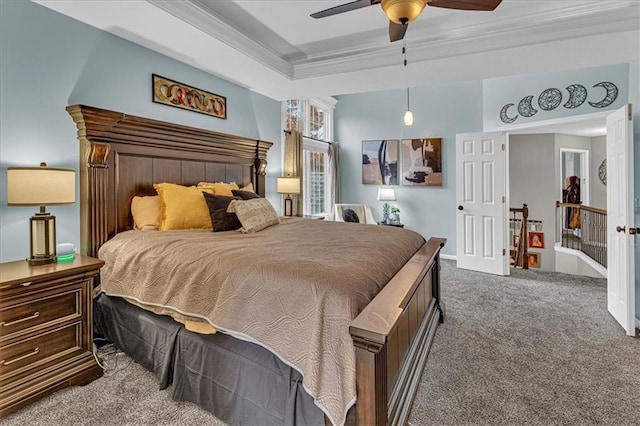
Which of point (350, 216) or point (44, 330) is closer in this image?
point (44, 330)

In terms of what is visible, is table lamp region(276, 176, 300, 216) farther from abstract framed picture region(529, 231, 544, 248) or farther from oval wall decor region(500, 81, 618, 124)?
abstract framed picture region(529, 231, 544, 248)

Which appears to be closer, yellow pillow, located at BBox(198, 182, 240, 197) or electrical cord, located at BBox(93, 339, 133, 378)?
electrical cord, located at BBox(93, 339, 133, 378)

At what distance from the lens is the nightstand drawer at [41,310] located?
1871 mm

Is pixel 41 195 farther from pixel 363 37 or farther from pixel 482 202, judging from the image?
pixel 482 202

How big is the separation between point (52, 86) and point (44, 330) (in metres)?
1.74

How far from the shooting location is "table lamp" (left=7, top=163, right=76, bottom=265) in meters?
2.01

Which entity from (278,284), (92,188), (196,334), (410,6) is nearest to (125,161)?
(92,188)

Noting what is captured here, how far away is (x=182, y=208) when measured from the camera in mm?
2918

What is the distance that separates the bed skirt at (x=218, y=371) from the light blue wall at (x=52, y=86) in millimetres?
931

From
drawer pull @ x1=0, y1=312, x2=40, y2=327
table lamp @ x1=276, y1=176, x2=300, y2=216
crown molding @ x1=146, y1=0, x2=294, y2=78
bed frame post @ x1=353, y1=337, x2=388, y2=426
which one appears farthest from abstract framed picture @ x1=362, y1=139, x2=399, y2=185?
drawer pull @ x1=0, y1=312, x2=40, y2=327

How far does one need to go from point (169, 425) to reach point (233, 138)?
9.88ft

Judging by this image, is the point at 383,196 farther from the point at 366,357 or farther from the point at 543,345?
the point at 366,357

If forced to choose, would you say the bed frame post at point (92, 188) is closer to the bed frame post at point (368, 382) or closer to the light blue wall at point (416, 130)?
the bed frame post at point (368, 382)

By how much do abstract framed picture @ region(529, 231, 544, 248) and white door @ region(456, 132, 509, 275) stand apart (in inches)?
122
